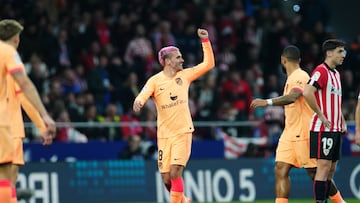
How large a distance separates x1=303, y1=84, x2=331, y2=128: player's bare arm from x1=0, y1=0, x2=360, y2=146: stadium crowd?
8103mm

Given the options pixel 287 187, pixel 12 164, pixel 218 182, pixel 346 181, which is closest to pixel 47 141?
pixel 12 164

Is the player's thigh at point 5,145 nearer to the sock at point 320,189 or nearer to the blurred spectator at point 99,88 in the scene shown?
the sock at point 320,189

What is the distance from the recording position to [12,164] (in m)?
11.3

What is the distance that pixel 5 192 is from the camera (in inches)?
420

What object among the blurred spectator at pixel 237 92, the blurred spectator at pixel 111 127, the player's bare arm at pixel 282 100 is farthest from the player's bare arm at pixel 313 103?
the blurred spectator at pixel 237 92

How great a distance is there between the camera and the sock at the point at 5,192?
10.6 metres

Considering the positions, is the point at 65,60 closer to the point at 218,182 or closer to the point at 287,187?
the point at 218,182

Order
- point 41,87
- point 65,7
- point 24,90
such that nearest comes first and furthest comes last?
point 24,90
point 41,87
point 65,7

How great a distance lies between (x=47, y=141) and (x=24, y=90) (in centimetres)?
81

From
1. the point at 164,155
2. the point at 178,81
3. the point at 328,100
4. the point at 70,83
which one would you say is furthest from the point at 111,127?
the point at 328,100

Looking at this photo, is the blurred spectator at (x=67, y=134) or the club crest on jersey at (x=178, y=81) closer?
the club crest on jersey at (x=178, y=81)

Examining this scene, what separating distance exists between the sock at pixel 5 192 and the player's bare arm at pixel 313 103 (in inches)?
180

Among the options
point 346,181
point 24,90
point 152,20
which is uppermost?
point 152,20

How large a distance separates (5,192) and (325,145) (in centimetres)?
496
